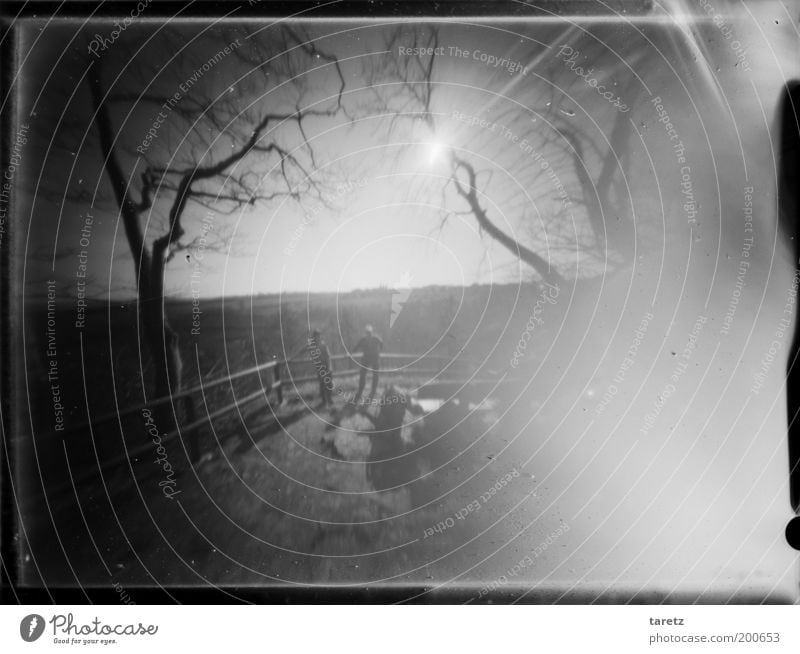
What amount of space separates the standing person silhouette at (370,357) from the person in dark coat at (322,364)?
33 millimetres

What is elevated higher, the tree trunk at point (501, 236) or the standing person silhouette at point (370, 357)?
the tree trunk at point (501, 236)

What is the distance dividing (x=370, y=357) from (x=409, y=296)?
0.27 feet

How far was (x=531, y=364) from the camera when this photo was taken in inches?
19.4

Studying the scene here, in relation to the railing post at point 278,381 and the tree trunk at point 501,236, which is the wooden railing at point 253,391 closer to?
the railing post at point 278,381

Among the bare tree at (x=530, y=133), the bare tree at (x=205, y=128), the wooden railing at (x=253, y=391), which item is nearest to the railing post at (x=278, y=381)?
the wooden railing at (x=253, y=391)

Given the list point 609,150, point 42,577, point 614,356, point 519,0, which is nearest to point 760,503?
point 614,356

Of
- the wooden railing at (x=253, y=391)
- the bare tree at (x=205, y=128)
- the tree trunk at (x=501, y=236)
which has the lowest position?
the wooden railing at (x=253, y=391)

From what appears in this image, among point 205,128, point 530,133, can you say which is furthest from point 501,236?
point 205,128

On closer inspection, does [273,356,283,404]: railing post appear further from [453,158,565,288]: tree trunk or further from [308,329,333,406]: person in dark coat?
[453,158,565,288]: tree trunk

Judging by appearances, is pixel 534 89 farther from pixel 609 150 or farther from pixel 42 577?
pixel 42 577

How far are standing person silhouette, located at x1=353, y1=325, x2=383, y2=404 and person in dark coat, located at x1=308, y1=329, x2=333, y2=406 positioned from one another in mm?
33

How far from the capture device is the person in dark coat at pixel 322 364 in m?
0.49

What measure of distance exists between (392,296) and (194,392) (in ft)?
0.82

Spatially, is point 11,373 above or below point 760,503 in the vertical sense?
above
